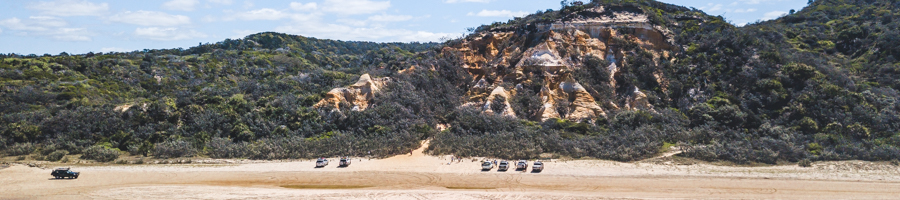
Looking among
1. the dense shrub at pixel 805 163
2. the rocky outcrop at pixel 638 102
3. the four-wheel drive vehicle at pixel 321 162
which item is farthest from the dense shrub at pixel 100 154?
the dense shrub at pixel 805 163

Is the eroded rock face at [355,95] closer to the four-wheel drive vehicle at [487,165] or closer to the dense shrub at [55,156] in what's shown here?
the four-wheel drive vehicle at [487,165]

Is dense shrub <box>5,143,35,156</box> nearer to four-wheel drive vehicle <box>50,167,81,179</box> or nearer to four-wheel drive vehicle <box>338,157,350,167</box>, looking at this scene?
four-wheel drive vehicle <box>50,167,81,179</box>

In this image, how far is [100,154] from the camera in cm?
2508

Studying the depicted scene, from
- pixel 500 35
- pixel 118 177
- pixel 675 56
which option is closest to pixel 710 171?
pixel 675 56

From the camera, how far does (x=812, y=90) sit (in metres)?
27.1

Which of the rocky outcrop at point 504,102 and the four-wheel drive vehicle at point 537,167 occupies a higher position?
the rocky outcrop at point 504,102

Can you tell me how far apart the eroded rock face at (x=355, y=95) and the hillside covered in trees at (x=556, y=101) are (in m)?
0.11

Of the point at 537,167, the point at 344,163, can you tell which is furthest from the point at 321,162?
the point at 537,167

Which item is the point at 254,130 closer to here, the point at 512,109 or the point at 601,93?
the point at 512,109

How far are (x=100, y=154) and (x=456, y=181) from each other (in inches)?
705

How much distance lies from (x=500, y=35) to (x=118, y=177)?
25.6 metres

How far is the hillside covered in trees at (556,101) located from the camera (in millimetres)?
24547

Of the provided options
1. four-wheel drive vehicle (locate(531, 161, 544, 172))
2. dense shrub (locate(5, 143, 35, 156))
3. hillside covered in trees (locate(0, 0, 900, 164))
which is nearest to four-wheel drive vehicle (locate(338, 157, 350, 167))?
hillside covered in trees (locate(0, 0, 900, 164))

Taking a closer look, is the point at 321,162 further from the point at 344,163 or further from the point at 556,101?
the point at 556,101
